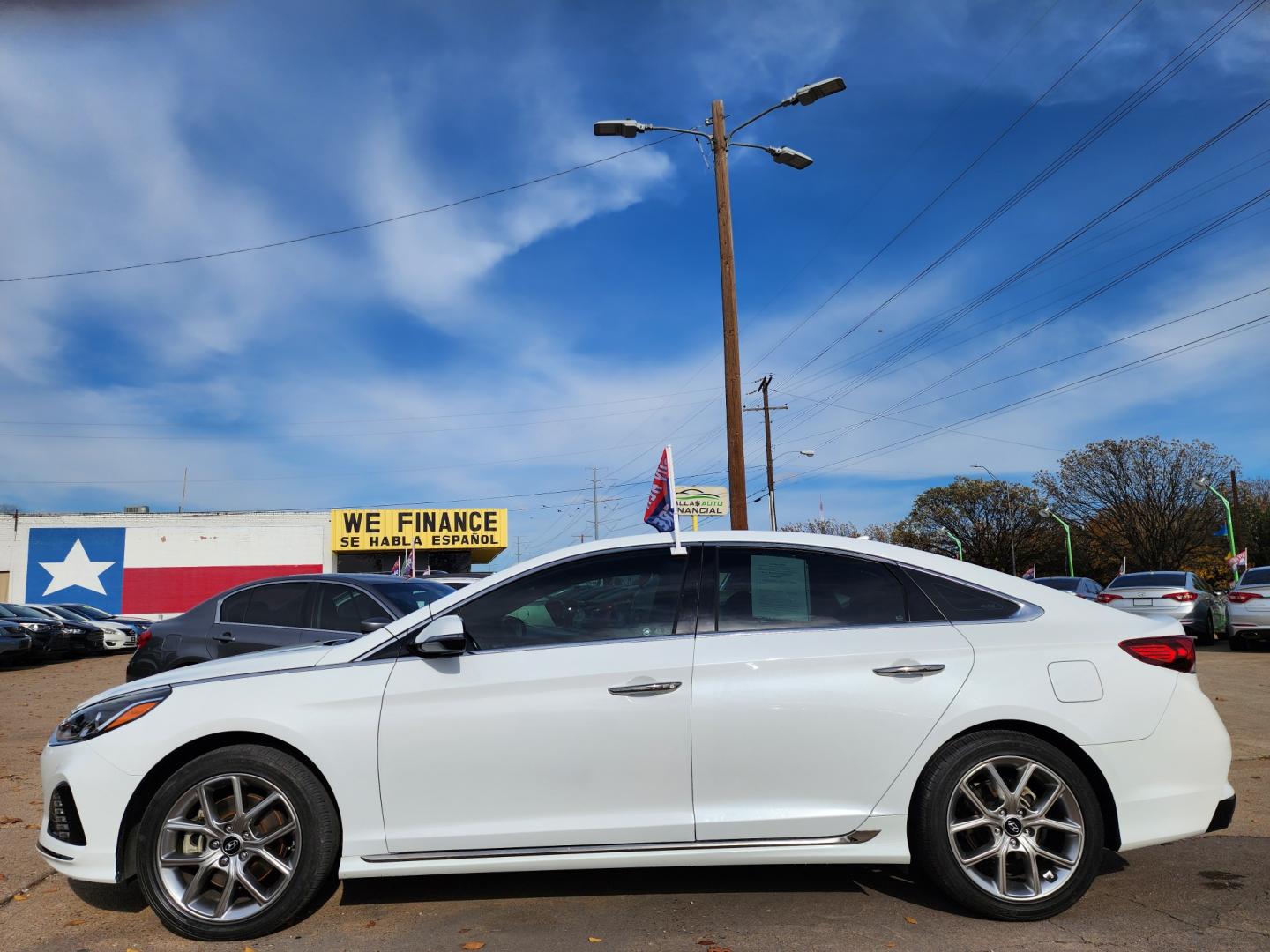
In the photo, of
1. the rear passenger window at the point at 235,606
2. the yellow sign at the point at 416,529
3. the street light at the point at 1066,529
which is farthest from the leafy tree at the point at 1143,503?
the rear passenger window at the point at 235,606

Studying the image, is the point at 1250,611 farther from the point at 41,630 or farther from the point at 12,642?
the point at 41,630

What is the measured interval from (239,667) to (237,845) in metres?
0.71

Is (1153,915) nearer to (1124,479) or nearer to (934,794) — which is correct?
(934,794)

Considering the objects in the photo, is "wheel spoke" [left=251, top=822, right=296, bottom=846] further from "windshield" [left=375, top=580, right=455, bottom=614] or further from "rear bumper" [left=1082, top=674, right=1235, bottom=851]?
"windshield" [left=375, top=580, right=455, bottom=614]

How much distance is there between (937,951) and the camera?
10.6 feet

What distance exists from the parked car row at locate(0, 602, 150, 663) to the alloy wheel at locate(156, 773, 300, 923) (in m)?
14.2

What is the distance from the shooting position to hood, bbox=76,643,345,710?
12.3 feet

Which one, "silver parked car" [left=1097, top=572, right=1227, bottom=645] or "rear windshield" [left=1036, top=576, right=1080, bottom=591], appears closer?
"silver parked car" [left=1097, top=572, right=1227, bottom=645]

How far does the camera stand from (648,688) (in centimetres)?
354

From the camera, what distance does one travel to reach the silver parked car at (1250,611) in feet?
47.3

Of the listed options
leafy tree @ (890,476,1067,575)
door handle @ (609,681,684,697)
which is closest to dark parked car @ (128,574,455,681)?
door handle @ (609,681,684,697)

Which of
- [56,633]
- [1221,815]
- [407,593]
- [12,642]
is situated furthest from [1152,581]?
[56,633]

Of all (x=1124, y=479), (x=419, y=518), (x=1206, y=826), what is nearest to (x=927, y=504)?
(x=1124, y=479)

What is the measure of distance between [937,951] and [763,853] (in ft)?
2.29
